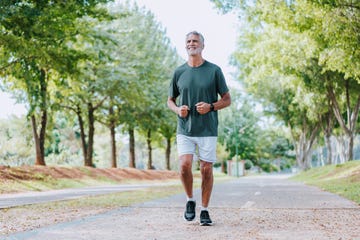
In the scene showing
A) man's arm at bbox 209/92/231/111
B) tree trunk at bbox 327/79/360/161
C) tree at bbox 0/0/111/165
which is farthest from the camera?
tree trunk at bbox 327/79/360/161

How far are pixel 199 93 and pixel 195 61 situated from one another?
1.34ft

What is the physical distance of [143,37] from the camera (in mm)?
29938

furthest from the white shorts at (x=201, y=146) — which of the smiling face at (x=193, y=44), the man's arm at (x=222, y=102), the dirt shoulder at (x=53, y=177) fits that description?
the dirt shoulder at (x=53, y=177)

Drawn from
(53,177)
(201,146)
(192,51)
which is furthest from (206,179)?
(53,177)

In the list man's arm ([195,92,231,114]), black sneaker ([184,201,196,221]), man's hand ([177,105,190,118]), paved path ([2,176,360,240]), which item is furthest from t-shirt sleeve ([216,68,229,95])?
paved path ([2,176,360,240])

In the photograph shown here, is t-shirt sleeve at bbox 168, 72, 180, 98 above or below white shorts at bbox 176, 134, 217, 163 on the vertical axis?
above

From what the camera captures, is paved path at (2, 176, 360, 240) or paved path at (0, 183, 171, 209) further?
paved path at (0, 183, 171, 209)

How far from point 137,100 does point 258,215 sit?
2208 cm

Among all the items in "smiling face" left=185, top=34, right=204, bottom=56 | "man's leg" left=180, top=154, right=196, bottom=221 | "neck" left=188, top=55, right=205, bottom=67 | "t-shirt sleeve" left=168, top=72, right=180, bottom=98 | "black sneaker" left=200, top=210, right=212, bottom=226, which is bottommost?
"black sneaker" left=200, top=210, right=212, bottom=226

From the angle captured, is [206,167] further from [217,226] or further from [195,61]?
[195,61]

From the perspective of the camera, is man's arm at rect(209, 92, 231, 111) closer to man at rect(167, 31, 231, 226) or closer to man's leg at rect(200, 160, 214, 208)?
man at rect(167, 31, 231, 226)

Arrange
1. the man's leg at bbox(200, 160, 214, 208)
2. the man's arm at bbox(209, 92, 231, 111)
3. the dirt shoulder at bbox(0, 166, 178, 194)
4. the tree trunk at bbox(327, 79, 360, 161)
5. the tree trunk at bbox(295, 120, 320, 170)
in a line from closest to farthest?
the man's arm at bbox(209, 92, 231, 111)
the man's leg at bbox(200, 160, 214, 208)
the dirt shoulder at bbox(0, 166, 178, 194)
the tree trunk at bbox(327, 79, 360, 161)
the tree trunk at bbox(295, 120, 320, 170)

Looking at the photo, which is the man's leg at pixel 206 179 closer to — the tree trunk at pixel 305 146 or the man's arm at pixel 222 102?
the man's arm at pixel 222 102

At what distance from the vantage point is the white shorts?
568cm
